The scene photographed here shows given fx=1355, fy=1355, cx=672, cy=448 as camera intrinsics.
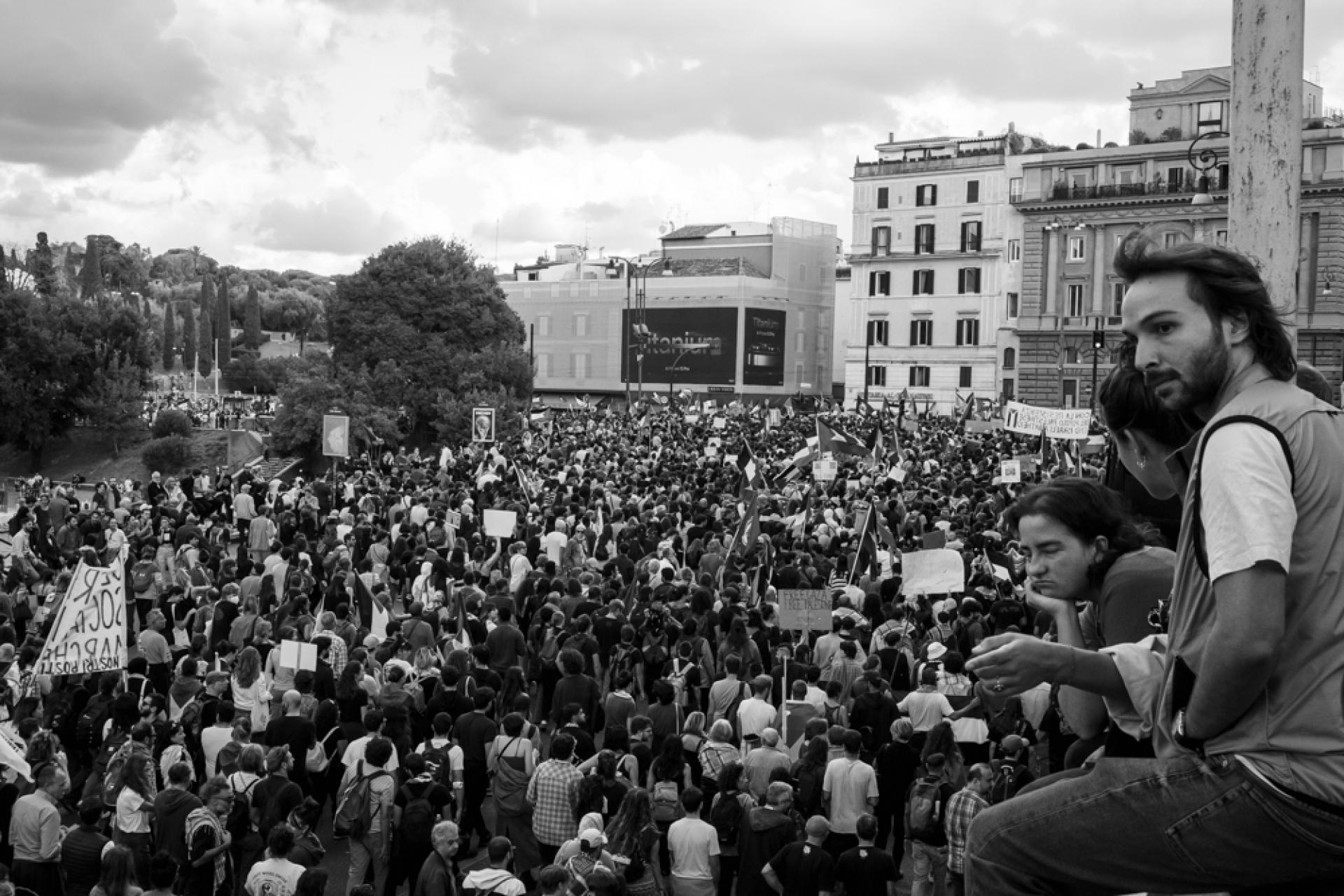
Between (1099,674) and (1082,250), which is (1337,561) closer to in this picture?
(1099,674)

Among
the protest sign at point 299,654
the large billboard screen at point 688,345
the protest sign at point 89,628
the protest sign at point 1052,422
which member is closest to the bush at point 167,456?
the large billboard screen at point 688,345

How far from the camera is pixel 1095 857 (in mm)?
2527

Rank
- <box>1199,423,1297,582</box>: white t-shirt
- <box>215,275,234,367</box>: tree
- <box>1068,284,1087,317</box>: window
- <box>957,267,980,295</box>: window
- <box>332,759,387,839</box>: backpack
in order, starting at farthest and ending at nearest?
<box>215,275,234,367</box>: tree → <box>957,267,980,295</box>: window → <box>1068,284,1087,317</box>: window → <box>332,759,387,839</box>: backpack → <box>1199,423,1297,582</box>: white t-shirt

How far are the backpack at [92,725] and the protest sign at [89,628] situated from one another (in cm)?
29

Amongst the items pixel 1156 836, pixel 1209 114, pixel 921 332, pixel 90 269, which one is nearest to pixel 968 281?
pixel 921 332

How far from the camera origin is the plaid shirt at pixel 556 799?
8.97m

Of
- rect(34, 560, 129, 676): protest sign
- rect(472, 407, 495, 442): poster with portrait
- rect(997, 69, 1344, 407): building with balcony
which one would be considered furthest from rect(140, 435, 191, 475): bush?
rect(34, 560, 129, 676): protest sign

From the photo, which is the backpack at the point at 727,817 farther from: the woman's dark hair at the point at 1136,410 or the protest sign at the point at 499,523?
the protest sign at the point at 499,523

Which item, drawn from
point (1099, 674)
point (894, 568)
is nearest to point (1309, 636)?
point (1099, 674)

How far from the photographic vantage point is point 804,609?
42.1ft

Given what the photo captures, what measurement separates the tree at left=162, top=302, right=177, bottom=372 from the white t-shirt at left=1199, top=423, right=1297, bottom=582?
406 feet

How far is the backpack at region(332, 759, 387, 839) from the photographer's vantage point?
896 cm

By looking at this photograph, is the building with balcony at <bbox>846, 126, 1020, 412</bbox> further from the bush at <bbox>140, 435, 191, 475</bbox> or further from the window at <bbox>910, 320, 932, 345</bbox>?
the bush at <bbox>140, 435, 191, 475</bbox>

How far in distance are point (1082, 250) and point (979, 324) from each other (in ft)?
29.6
